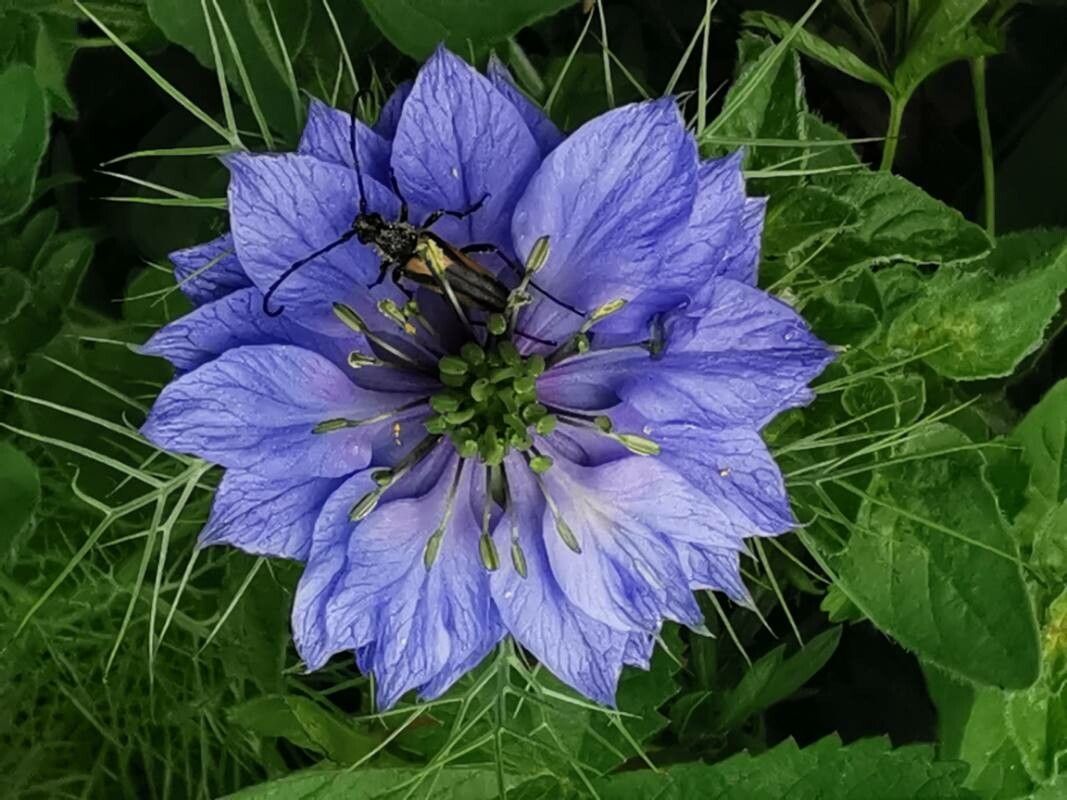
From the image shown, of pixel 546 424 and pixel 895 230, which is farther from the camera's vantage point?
pixel 895 230

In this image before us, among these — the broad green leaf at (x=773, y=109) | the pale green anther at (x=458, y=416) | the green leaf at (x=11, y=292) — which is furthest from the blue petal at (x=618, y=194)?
the green leaf at (x=11, y=292)

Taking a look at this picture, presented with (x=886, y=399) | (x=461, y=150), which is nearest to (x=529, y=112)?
(x=461, y=150)

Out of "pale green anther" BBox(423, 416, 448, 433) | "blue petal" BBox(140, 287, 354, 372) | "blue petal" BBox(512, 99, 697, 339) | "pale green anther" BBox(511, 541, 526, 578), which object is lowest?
"pale green anther" BBox(511, 541, 526, 578)

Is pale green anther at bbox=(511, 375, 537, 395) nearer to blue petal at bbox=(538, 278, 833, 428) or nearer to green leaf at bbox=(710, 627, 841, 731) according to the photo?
blue petal at bbox=(538, 278, 833, 428)

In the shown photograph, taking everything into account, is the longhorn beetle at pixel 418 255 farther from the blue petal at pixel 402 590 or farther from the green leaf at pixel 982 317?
the green leaf at pixel 982 317

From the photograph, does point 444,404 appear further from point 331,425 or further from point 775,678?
point 775,678

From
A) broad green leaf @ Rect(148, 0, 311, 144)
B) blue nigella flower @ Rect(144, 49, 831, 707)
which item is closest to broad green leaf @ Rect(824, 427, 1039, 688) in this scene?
blue nigella flower @ Rect(144, 49, 831, 707)

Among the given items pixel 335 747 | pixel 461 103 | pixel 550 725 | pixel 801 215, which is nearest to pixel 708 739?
pixel 550 725
